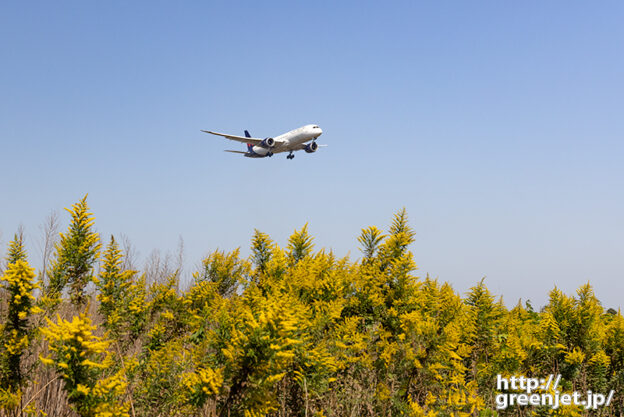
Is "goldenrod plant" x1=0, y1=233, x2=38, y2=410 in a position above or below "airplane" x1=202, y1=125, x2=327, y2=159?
below

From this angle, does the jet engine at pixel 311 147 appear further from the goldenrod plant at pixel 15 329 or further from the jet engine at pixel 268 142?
the goldenrod plant at pixel 15 329

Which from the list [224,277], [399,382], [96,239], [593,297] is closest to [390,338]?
[399,382]

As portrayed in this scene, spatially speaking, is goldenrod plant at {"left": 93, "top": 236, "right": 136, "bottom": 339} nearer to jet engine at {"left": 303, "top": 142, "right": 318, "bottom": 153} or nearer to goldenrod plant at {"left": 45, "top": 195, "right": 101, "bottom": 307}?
goldenrod plant at {"left": 45, "top": 195, "right": 101, "bottom": 307}

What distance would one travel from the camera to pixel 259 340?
3.88 metres

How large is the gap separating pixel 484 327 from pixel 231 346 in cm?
774

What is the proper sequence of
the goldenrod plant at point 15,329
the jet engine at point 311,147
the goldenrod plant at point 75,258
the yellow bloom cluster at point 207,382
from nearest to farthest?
the yellow bloom cluster at point 207,382
the goldenrod plant at point 15,329
the goldenrod plant at point 75,258
the jet engine at point 311,147

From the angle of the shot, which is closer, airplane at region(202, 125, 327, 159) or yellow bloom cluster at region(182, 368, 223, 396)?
yellow bloom cluster at region(182, 368, 223, 396)

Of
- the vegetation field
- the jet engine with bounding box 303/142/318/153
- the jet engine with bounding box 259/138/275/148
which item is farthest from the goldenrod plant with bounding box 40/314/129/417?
the jet engine with bounding box 303/142/318/153

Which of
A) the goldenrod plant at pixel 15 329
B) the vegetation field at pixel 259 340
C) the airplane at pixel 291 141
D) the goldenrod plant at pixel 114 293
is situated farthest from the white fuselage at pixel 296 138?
the goldenrod plant at pixel 15 329

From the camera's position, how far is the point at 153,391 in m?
5.49

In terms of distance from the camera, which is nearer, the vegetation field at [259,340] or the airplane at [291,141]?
the vegetation field at [259,340]

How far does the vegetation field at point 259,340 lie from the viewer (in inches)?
158

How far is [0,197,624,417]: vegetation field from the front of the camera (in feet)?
13.2

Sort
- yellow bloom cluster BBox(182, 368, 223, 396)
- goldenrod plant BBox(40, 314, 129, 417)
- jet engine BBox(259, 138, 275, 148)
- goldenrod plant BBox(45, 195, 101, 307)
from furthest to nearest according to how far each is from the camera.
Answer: jet engine BBox(259, 138, 275, 148), goldenrod plant BBox(45, 195, 101, 307), yellow bloom cluster BBox(182, 368, 223, 396), goldenrod plant BBox(40, 314, 129, 417)
